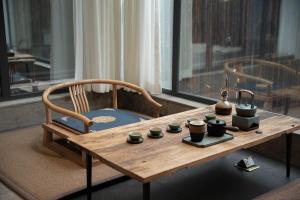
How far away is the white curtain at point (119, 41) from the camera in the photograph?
13.5 ft

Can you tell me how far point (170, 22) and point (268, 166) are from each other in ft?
6.23

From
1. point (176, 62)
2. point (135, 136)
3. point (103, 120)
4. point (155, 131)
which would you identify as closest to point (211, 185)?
point (155, 131)

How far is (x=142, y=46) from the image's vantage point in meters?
4.17

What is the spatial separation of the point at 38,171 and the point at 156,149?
122 centimetres

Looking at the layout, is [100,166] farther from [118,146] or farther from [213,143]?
[213,143]

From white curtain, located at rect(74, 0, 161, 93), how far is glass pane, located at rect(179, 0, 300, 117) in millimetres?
334

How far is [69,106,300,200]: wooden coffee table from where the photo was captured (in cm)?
197

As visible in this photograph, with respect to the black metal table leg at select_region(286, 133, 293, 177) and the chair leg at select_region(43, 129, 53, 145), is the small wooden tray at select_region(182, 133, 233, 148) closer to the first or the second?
the black metal table leg at select_region(286, 133, 293, 177)

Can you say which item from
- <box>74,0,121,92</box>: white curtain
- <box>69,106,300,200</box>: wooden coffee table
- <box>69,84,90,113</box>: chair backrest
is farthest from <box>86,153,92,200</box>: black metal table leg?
<box>74,0,121,92</box>: white curtain

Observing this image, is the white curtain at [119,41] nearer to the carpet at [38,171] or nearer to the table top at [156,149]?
the carpet at [38,171]

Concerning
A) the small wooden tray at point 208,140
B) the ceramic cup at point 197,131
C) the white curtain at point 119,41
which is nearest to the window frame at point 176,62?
the white curtain at point 119,41

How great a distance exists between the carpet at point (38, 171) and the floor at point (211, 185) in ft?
0.36

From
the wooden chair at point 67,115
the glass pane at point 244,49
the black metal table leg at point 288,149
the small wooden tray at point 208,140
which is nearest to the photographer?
the small wooden tray at point 208,140

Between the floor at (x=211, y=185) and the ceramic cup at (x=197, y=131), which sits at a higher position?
the ceramic cup at (x=197, y=131)
